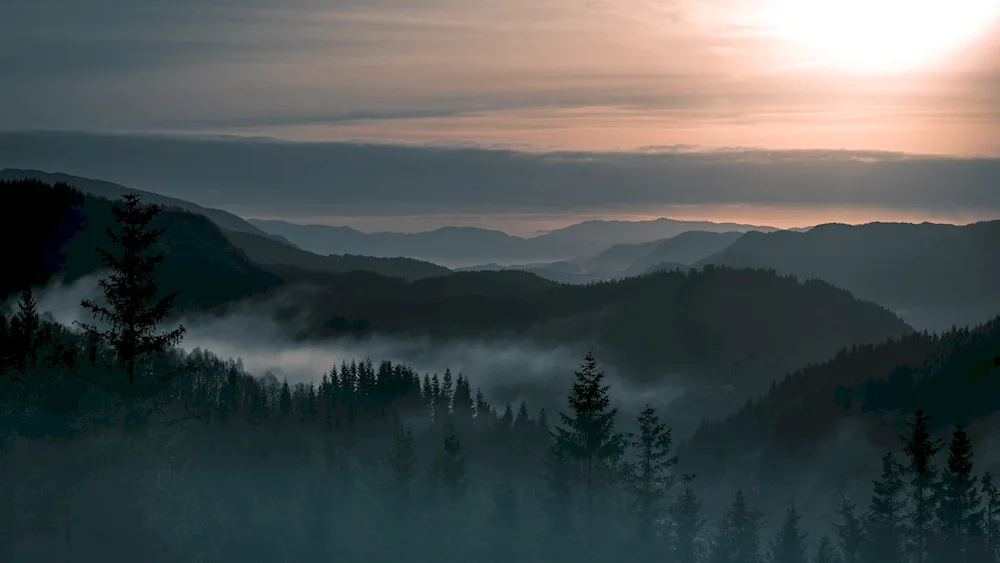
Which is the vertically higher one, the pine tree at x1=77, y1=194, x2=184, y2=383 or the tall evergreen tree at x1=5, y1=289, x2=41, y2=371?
the pine tree at x1=77, y1=194, x2=184, y2=383

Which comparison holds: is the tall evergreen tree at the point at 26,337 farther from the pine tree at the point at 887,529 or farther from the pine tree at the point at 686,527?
the pine tree at the point at 887,529

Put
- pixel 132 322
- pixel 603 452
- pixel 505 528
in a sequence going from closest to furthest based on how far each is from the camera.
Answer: pixel 132 322
pixel 603 452
pixel 505 528

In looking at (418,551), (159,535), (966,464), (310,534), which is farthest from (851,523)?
(159,535)

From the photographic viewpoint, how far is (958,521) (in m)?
121

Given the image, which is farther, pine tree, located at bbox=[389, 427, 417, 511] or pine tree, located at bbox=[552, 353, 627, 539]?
pine tree, located at bbox=[389, 427, 417, 511]

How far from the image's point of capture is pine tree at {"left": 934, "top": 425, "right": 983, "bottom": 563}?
4712 inches

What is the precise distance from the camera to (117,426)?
77.4m

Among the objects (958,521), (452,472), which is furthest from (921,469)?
(452,472)

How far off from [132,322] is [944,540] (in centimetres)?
8154

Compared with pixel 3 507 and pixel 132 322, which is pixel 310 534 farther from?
pixel 132 322

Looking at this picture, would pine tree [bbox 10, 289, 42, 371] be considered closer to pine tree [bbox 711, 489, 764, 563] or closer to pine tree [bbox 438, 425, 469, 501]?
pine tree [bbox 438, 425, 469, 501]

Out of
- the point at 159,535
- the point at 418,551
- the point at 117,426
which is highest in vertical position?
the point at 117,426

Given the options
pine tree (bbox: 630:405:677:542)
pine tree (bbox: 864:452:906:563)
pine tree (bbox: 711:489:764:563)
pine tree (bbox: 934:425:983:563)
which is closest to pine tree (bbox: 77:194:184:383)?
pine tree (bbox: 630:405:677:542)

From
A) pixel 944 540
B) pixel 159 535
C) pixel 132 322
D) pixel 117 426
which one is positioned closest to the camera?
pixel 132 322
